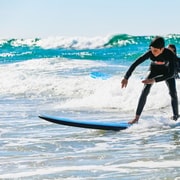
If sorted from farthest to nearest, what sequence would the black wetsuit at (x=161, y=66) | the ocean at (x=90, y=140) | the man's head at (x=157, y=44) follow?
the black wetsuit at (x=161, y=66), the man's head at (x=157, y=44), the ocean at (x=90, y=140)

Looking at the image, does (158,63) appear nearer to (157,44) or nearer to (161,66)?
(161,66)

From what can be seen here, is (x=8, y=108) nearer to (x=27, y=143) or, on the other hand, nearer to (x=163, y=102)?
(x=163, y=102)

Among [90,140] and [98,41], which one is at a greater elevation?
[98,41]

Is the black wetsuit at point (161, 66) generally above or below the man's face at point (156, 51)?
below

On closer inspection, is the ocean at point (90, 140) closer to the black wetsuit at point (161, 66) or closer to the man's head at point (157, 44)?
the black wetsuit at point (161, 66)

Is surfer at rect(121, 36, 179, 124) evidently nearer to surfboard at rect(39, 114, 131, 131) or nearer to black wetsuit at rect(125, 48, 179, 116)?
black wetsuit at rect(125, 48, 179, 116)

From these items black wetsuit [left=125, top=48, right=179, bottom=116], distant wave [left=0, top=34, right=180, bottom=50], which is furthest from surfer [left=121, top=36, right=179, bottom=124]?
distant wave [left=0, top=34, right=180, bottom=50]

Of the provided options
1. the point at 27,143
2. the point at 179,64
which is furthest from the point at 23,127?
the point at 179,64

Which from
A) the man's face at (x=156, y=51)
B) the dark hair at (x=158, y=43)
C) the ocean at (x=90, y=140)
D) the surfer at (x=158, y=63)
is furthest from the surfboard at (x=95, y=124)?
the dark hair at (x=158, y=43)

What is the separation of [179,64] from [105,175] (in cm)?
362

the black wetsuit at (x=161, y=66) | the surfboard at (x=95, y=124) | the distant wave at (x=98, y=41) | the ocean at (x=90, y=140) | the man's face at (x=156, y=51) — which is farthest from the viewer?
the distant wave at (x=98, y=41)

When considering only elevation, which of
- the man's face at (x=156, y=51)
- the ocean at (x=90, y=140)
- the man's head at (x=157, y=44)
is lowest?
the ocean at (x=90, y=140)

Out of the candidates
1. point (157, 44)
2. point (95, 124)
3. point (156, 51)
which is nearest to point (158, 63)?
point (156, 51)

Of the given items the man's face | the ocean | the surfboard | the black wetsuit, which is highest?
the man's face
